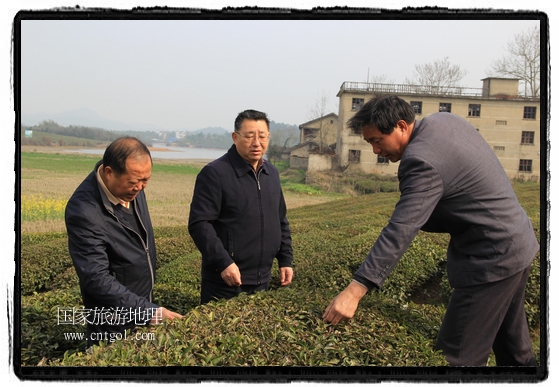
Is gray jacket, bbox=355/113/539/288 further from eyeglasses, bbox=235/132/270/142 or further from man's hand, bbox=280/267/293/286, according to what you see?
man's hand, bbox=280/267/293/286

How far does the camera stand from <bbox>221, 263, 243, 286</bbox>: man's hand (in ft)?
11.0

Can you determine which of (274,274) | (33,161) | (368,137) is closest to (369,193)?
(274,274)

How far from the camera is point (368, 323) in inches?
107

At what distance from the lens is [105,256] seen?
278 cm

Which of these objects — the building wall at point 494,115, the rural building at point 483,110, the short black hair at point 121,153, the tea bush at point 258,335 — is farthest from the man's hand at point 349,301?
the building wall at point 494,115

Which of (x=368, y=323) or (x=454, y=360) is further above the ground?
(x=368, y=323)

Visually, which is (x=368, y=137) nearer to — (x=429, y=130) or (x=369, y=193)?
(x=429, y=130)

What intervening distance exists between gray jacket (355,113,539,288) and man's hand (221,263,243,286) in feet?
3.63

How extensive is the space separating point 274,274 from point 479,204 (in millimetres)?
3606

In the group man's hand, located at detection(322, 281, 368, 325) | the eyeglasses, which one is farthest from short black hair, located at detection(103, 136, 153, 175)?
man's hand, located at detection(322, 281, 368, 325)

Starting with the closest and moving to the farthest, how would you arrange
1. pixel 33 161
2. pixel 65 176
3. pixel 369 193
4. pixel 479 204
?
1. pixel 479 204
2. pixel 33 161
3. pixel 65 176
4. pixel 369 193

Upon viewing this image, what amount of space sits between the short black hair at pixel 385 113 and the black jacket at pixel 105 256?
4.99 ft

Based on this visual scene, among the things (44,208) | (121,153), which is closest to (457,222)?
(121,153)

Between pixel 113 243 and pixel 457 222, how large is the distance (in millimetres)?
1963
